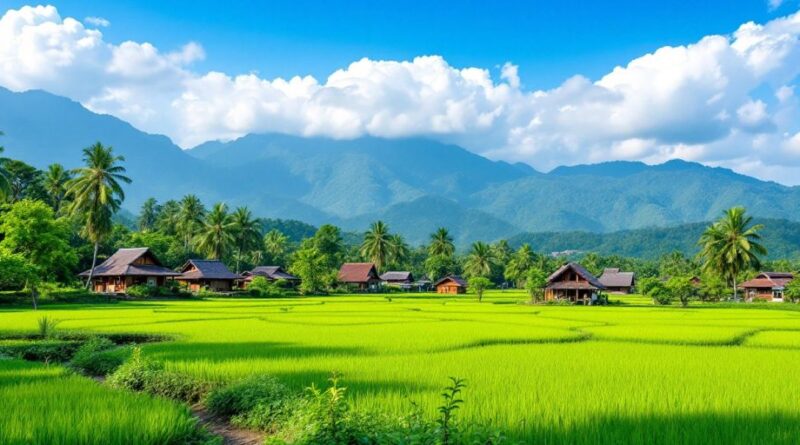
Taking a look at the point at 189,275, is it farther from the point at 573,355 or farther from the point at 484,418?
the point at 484,418

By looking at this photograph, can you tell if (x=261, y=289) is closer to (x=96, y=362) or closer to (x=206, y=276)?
(x=206, y=276)

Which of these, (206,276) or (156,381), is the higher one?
(206,276)

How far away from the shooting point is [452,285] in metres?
88.9

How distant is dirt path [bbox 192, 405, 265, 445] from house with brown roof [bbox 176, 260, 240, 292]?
190 ft

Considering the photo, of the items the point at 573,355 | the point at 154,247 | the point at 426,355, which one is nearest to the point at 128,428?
the point at 426,355

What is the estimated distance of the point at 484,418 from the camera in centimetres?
730

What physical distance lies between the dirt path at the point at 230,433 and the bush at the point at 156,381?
3.17ft

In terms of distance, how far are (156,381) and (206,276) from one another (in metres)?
56.4

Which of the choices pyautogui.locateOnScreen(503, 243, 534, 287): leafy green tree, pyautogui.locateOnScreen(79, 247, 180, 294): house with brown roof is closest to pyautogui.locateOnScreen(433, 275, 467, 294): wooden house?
pyautogui.locateOnScreen(503, 243, 534, 287): leafy green tree

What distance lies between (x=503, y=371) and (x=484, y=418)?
12.7 ft

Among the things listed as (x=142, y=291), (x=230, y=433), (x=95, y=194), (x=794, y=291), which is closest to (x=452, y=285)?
(x=794, y=291)

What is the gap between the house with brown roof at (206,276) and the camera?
64688 mm

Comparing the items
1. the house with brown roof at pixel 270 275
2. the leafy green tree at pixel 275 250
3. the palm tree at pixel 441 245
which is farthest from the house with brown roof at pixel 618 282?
the leafy green tree at pixel 275 250

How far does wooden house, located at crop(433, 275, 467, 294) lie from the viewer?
8756 centimetres
